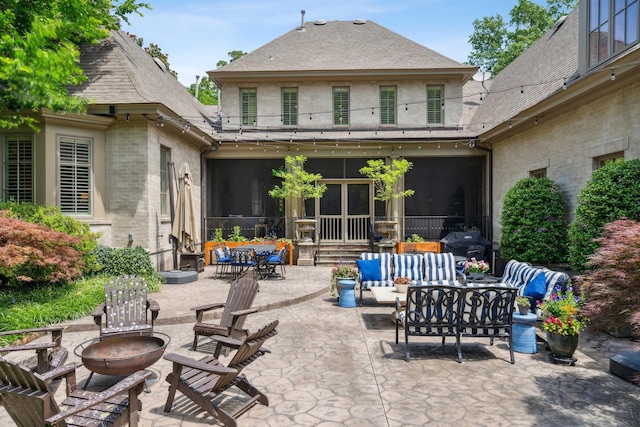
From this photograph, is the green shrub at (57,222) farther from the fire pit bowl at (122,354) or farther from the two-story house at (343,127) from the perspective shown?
the two-story house at (343,127)

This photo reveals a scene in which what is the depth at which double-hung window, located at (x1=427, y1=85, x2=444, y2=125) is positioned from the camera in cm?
1609

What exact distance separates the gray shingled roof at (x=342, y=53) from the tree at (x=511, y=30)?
37.7ft

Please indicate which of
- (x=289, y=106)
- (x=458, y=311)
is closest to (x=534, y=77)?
(x=289, y=106)

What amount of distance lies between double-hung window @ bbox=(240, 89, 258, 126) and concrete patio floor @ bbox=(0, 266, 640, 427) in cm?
1054

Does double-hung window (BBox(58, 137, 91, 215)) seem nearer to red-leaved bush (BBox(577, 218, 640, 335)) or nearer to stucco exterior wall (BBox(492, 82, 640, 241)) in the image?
red-leaved bush (BBox(577, 218, 640, 335))

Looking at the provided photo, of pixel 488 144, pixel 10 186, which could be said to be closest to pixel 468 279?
pixel 488 144

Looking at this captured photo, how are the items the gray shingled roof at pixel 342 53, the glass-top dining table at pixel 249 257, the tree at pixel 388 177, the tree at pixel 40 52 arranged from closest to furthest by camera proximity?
the tree at pixel 40 52, the glass-top dining table at pixel 249 257, the tree at pixel 388 177, the gray shingled roof at pixel 342 53

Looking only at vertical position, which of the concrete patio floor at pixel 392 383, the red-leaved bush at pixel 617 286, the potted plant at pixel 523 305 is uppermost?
the red-leaved bush at pixel 617 286

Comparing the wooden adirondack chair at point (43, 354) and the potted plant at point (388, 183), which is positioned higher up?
the potted plant at point (388, 183)

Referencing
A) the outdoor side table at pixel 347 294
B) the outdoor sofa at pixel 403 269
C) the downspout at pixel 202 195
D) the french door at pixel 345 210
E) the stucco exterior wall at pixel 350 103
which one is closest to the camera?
the outdoor side table at pixel 347 294

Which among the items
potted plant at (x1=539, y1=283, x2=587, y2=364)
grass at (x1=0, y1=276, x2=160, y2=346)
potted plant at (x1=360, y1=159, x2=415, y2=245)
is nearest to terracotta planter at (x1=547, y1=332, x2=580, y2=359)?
potted plant at (x1=539, y1=283, x2=587, y2=364)

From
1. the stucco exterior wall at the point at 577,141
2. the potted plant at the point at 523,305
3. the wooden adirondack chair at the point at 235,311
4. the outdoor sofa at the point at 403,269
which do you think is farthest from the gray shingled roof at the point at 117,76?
the stucco exterior wall at the point at 577,141

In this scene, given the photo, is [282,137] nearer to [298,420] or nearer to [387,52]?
[387,52]

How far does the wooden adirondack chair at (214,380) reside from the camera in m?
3.63
